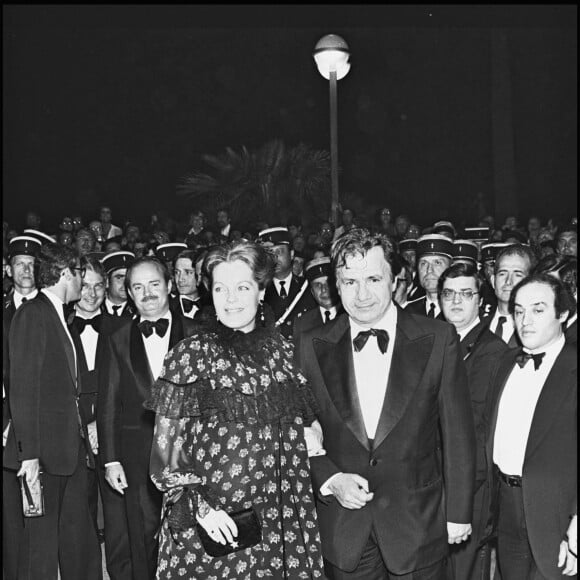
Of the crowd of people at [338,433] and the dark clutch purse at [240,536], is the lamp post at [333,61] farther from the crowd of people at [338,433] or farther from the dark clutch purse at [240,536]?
the dark clutch purse at [240,536]

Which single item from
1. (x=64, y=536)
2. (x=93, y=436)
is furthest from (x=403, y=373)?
(x=93, y=436)

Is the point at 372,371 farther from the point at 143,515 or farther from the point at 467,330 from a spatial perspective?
the point at 143,515

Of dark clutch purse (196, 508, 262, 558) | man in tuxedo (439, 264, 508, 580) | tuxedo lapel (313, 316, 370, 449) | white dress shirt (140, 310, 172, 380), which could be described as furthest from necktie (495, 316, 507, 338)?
dark clutch purse (196, 508, 262, 558)

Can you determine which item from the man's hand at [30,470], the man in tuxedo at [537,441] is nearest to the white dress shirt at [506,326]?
the man in tuxedo at [537,441]

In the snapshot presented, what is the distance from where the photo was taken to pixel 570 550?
3244 mm

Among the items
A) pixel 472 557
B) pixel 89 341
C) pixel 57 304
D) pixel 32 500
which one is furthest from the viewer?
pixel 89 341

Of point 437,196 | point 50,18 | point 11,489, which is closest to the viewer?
point 11,489

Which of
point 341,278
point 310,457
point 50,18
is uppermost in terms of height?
point 50,18

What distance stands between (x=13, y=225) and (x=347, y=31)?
789 centimetres

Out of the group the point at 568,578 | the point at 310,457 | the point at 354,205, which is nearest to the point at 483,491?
the point at 568,578

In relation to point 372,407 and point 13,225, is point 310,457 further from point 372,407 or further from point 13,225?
point 13,225

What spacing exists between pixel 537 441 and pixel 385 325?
77 centimetres

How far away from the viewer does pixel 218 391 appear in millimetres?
3168

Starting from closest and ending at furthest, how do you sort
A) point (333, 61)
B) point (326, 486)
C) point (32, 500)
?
point (326, 486) → point (32, 500) → point (333, 61)
